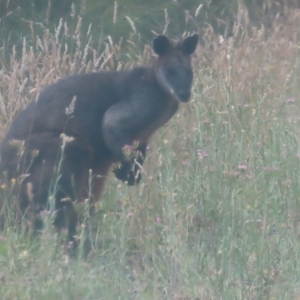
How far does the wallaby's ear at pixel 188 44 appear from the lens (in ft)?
20.2

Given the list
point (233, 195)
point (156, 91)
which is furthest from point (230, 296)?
point (156, 91)

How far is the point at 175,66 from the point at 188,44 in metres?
0.29

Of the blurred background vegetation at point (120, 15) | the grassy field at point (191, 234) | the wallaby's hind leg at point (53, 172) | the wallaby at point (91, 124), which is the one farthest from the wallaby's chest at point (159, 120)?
the blurred background vegetation at point (120, 15)

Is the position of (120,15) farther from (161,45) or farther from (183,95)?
(183,95)

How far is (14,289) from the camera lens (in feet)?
11.1

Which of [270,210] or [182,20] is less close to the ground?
[270,210]

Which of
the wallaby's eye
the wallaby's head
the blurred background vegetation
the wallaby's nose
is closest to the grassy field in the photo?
the wallaby's nose

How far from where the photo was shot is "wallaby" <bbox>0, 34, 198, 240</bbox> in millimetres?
5141

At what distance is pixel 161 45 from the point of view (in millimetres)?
6082

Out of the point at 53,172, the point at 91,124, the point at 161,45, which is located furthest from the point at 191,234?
the point at 161,45

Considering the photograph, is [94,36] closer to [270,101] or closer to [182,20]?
[182,20]

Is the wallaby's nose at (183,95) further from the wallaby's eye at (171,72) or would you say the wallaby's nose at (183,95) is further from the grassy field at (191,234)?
the wallaby's eye at (171,72)

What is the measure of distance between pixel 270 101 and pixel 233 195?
10.1 feet

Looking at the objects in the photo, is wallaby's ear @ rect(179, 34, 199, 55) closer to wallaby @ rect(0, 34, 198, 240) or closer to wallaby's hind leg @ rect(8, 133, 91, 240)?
wallaby @ rect(0, 34, 198, 240)
